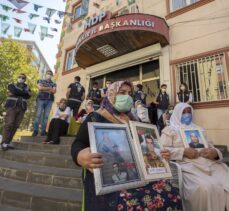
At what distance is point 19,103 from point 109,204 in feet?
13.9

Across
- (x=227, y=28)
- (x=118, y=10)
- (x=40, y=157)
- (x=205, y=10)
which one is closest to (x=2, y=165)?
A: (x=40, y=157)

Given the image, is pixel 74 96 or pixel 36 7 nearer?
pixel 74 96

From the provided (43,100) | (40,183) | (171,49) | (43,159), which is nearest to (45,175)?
(40,183)

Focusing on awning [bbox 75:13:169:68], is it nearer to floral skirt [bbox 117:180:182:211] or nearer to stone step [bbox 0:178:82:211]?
stone step [bbox 0:178:82:211]

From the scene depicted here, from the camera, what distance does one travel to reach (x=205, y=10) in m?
6.73

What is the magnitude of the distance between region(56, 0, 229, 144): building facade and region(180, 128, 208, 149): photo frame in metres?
3.83

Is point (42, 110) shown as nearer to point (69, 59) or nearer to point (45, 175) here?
point (45, 175)

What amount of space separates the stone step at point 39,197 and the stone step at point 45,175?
0.41ft

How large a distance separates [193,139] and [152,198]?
1.16 m

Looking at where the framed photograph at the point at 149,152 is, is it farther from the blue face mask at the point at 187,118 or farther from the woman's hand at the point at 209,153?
the blue face mask at the point at 187,118

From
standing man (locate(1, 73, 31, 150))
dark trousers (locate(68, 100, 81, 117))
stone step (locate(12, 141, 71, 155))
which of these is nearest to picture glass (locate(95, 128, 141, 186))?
stone step (locate(12, 141, 71, 155))

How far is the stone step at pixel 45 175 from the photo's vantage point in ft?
10.0

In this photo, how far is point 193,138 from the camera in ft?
7.52

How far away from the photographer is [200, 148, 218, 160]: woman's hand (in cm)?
218
